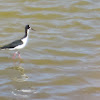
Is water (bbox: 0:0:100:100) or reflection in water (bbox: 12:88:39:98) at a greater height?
water (bbox: 0:0:100:100)

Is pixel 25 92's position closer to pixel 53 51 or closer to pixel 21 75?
pixel 21 75

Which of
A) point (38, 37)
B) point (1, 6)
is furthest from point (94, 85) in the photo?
point (1, 6)

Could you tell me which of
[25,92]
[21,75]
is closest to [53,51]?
[21,75]

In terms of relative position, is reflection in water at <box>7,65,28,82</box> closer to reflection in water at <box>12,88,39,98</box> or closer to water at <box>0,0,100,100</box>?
water at <box>0,0,100,100</box>

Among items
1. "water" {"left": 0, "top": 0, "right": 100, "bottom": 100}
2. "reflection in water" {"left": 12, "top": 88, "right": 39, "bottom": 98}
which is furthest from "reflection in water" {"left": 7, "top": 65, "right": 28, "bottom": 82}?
"reflection in water" {"left": 12, "top": 88, "right": 39, "bottom": 98}

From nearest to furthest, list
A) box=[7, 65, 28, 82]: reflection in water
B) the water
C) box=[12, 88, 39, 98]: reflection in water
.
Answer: box=[12, 88, 39, 98]: reflection in water, the water, box=[7, 65, 28, 82]: reflection in water

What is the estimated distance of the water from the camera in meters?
9.20

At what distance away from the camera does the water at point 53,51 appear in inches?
362

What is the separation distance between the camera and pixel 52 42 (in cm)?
1334

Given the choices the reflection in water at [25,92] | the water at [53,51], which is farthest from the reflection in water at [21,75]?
the reflection in water at [25,92]

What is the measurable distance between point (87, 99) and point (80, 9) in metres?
9.04

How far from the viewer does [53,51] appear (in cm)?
1245

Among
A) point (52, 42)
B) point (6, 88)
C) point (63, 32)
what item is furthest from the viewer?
point (63, 32)

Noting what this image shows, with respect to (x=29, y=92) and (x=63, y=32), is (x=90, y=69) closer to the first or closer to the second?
(x=29, y=92)
